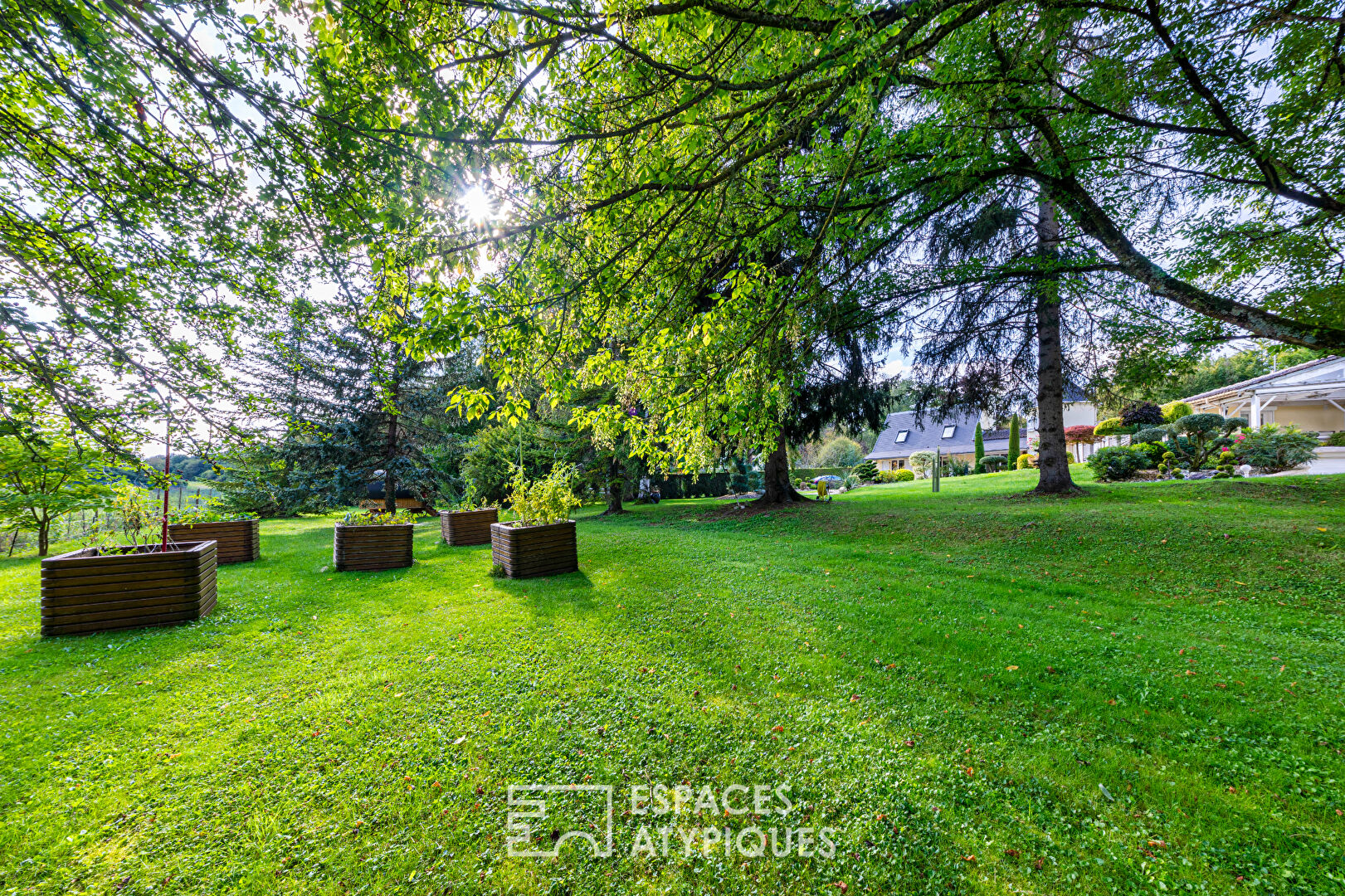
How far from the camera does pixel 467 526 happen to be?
34.8ft

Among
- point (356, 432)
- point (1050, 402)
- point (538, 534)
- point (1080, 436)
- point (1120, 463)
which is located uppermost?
point (356, 432)

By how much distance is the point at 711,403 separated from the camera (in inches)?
191

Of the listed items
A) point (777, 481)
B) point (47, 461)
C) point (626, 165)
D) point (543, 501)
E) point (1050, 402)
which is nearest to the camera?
point (47, 461)

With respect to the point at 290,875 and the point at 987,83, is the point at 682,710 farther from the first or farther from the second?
the point at 987,83

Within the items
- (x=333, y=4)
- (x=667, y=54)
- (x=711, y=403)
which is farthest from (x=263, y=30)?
(x=711, y=403)

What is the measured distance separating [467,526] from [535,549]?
4322mm

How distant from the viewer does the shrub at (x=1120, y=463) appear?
1245cm

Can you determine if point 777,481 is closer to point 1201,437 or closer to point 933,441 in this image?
point 1201,437

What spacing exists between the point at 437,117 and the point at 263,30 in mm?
1189

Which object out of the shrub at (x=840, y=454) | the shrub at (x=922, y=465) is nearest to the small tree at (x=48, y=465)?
the shrub at (x=922, y=465)

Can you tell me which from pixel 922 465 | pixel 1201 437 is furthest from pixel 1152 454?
pixel 922 465

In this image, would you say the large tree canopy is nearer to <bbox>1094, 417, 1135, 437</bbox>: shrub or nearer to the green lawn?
the green lawn

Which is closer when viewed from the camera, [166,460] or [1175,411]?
[166,460]

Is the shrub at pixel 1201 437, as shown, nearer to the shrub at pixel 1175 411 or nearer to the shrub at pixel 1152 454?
the shrub at pixel 1152 454
